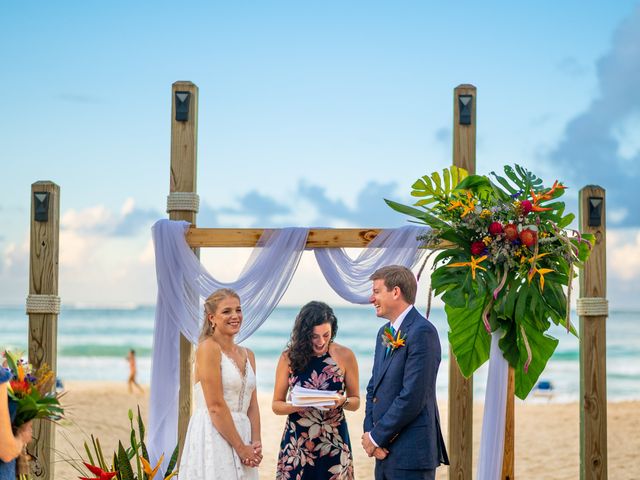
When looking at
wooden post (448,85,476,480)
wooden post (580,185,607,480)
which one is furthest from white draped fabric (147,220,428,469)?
wooden post (580,185,607,480)

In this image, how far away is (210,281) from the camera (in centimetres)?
659

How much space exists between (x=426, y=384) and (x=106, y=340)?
2916 cm

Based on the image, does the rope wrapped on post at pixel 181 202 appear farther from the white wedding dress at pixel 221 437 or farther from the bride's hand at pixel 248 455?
the bride's hand at pixel 248 455

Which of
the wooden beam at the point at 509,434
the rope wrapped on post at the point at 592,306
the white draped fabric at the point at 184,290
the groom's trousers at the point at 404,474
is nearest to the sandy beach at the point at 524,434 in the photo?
the white draped fabric at the point at 184,290

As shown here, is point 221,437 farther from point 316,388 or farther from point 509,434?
point 509,434

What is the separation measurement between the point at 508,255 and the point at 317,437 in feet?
5.60

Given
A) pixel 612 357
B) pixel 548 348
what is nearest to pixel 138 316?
pixel 612 357

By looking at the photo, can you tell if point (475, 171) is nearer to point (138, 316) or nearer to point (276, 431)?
point (276, 431)

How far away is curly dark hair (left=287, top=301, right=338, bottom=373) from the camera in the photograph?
5.16 m

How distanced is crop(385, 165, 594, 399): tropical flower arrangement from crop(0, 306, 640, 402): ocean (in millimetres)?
18350

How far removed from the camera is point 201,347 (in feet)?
15.7

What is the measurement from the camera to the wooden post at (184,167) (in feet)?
22.0

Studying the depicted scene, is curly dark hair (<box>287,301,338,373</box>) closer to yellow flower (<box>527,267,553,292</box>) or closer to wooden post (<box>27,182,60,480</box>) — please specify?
yellow flower (<box>527,267,553,292</box>)

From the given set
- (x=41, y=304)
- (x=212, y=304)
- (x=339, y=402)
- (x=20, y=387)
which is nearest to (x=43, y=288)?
(x=41, y=304)
